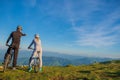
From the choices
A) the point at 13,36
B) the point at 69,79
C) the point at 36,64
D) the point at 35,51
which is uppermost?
the point at 13,36

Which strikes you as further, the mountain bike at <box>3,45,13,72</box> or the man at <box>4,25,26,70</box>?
the man at <box>4,25,26,70</box>

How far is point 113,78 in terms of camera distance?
18.6 metres

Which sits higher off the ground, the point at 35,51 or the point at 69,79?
the point at 35,51

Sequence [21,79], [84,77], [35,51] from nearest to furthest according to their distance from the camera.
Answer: [21,79], [84,77], [35,51]

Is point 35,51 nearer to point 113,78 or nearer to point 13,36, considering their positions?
point 13,36

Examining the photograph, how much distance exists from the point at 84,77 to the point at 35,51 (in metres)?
5.70

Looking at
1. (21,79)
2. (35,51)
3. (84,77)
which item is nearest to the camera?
(21,79)

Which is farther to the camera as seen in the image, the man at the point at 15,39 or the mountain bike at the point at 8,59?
the man at the point at 15,39

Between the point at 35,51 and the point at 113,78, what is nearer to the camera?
the point at 113,78

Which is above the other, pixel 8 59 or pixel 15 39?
pixel 15 39

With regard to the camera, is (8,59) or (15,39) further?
(15,39)

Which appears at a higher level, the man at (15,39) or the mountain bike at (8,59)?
the man at (15,39)

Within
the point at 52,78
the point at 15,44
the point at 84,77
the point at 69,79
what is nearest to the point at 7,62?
the point at 15,44

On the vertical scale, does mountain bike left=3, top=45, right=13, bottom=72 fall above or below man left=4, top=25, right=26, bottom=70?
below
